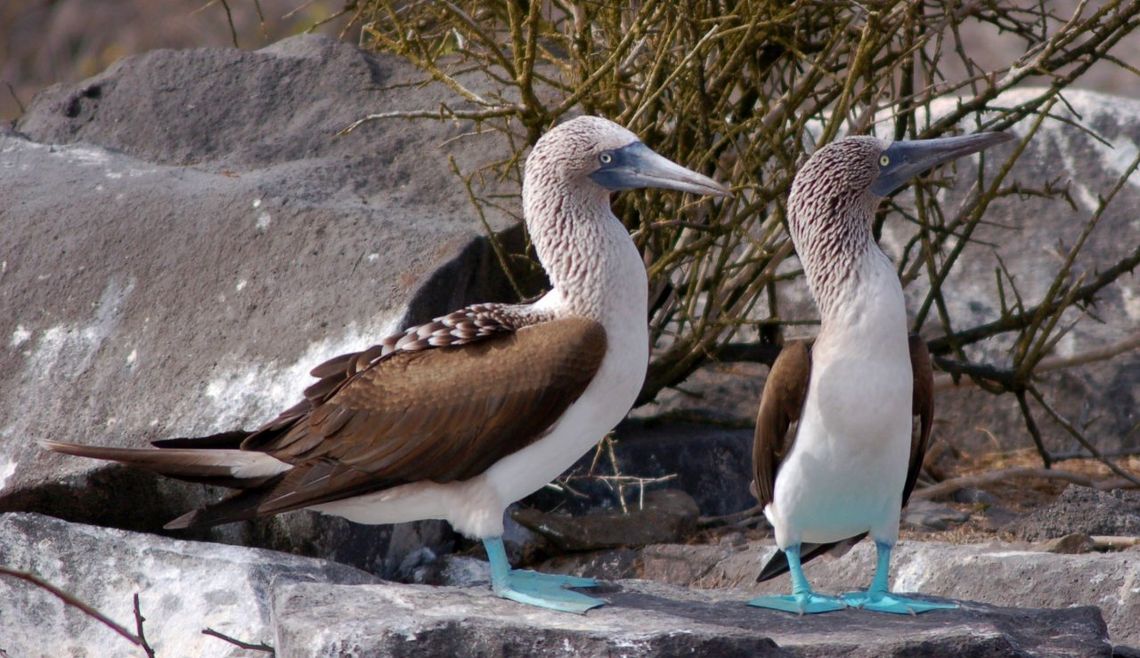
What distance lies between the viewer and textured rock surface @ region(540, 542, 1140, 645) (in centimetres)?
489

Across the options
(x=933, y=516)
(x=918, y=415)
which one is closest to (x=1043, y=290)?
(x=933, y=516)

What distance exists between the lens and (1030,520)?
583 centimetres

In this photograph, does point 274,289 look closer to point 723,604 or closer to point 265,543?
point 265,543

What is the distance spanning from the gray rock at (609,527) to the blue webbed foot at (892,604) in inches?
63.9

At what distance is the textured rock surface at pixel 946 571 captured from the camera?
489 cm

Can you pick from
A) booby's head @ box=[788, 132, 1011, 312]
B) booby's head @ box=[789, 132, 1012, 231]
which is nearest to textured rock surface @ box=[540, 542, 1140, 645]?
booby's head @ box=[788, 132, 1011, 312]

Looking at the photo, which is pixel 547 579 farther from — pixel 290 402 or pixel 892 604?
pixel 290 402

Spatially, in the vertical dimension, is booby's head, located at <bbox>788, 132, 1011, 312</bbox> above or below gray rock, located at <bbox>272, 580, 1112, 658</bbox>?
above

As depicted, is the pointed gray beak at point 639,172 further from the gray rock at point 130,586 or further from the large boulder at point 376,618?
the gray rock at point 130,586

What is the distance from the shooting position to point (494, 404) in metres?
4.19

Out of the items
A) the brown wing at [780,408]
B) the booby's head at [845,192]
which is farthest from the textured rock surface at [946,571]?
the booby's head at [845,192]

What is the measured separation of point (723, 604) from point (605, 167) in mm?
1227

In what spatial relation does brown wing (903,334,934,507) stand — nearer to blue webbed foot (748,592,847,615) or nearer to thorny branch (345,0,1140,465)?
blue webbed foot (748,592,847,615)

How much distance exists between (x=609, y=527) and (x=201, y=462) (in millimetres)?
1970
